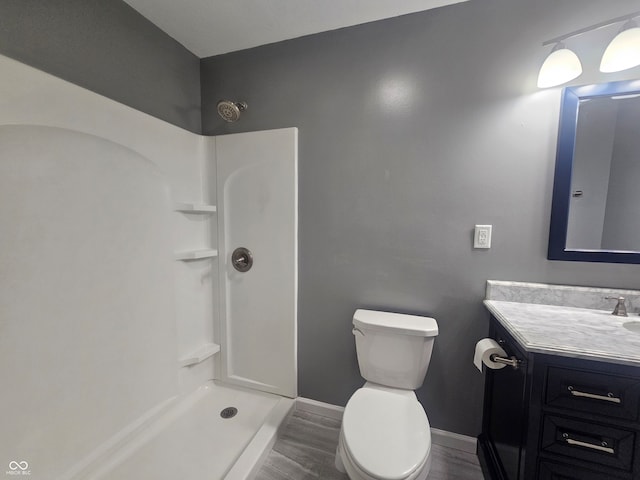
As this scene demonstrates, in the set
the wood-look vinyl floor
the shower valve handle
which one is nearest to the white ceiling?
the shower valve handle

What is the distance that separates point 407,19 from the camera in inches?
52.2

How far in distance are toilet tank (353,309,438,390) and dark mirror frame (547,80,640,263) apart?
0.69 metres

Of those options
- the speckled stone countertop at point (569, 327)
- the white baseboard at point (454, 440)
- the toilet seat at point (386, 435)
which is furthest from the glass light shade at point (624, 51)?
the white baseboard at point (454, 440)

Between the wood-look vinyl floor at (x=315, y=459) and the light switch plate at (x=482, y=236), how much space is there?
1154mm

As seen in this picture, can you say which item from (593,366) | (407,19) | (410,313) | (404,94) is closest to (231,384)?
(410,313)

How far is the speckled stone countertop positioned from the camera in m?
0.82

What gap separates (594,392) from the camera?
A: 0.82 m

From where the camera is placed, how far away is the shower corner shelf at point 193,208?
155 centimetres

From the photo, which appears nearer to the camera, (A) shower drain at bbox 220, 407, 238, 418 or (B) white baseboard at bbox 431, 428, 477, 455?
(B) white baseboard at bbox 431, 428, 477, 455

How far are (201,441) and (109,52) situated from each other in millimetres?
2075

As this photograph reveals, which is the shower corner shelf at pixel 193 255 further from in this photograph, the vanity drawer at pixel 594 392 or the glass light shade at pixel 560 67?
the glass light shade at pixel 560 67

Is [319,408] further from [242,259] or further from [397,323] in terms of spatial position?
[242,259]

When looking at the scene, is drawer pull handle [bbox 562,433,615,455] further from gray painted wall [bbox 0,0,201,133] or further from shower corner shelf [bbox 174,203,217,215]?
gray painted wall [bbox 0,0,201,133]

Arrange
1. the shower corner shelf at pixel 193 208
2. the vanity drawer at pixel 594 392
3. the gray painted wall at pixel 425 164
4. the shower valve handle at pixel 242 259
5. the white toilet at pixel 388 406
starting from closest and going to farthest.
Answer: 1. the vanity drawer at pixel 594 392
2. the white toilet at pixel 388 406
3. the gray painted wall at pixel 425 164
4. the shower corner shelf at pixel 193 208
5. the shower valve handle at pixel 242 259
